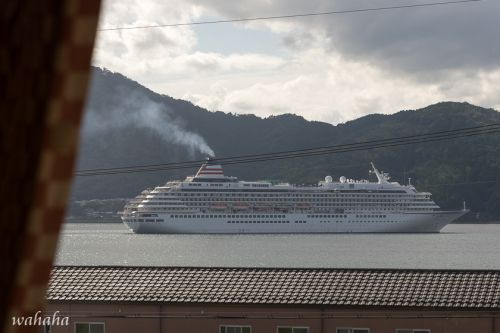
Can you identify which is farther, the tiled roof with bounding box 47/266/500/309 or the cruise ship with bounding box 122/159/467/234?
the cruise ship with bounding box 122/159/467/234

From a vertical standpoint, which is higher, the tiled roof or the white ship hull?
the white ship hull

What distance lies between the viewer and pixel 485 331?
46.6 ft

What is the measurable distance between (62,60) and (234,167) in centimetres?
16633

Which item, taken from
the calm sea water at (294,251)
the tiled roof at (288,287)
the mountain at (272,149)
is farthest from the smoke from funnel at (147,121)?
the tiled roof at (288,287)

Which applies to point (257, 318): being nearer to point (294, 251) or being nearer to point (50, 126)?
point (50, 126)

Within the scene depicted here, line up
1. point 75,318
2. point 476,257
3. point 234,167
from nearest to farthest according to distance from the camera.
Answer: point 75,318
point 476,257
point 234,167

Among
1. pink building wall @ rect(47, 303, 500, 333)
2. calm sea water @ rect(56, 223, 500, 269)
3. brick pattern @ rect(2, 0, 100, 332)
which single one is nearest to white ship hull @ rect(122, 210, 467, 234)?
calm sea water @ rect(56, 223, 500, 269)

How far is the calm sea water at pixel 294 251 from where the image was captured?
2389 inches

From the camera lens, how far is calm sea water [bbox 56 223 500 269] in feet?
199

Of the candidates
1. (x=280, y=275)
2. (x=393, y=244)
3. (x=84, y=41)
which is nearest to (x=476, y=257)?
(x=393, y=244)

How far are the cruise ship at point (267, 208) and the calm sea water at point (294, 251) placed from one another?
1157 mm

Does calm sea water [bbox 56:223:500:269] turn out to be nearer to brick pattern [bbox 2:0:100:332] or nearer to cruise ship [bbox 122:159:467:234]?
cruise ship [bbox 122:159:467:234]

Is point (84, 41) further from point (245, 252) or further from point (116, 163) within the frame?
point (116, 163)

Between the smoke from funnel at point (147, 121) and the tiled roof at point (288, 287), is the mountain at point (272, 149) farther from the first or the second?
the tiled roof at point (288, 287)
